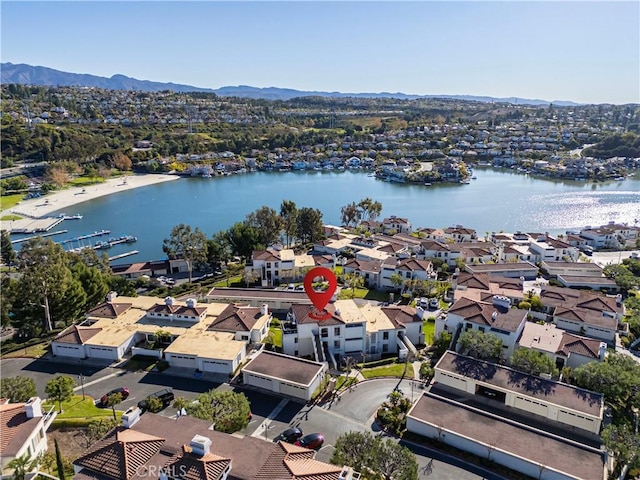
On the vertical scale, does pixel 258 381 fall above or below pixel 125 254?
above

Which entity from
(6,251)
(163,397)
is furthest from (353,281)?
(6,251)

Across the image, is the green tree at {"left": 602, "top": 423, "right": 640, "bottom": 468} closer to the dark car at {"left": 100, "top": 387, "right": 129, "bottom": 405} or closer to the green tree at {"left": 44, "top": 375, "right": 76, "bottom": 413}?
the dark car at {"left": 100, "top": 387, "right": 129, "bottom": 405}

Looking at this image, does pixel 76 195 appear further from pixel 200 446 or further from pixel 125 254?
pixel 200 446

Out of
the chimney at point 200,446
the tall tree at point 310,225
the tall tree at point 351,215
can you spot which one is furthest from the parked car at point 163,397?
the tall tree at point 351,215

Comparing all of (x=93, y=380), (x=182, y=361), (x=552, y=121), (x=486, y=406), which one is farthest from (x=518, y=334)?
(x=552, y=121)

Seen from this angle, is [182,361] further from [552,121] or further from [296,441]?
[552,121]

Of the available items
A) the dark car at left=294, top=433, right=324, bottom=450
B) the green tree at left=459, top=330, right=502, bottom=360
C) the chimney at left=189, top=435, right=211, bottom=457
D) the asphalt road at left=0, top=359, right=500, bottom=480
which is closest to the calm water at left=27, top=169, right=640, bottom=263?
the asphalt road at left=0, top=359, right=500, bottom=480
